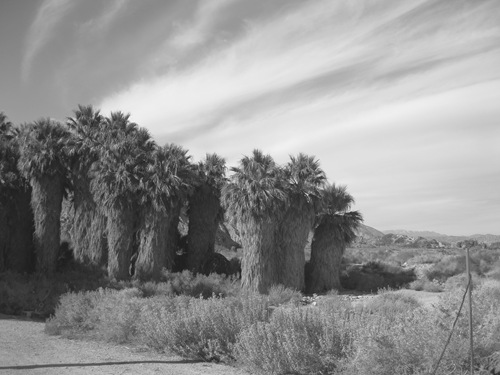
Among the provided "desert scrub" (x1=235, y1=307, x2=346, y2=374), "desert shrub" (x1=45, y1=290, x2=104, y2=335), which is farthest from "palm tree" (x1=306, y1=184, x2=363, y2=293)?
"desert scrub" (x1=235, y1=307, x2=346, y2=374)

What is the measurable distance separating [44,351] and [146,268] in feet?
54.8

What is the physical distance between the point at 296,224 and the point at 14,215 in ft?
53.8

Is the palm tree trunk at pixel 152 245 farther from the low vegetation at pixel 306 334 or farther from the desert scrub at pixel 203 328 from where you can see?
the desert scrub at pixel 203 328

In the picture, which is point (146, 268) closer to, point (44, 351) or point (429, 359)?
point (44, 351)

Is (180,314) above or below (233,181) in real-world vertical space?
below

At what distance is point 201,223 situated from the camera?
32.9 metres

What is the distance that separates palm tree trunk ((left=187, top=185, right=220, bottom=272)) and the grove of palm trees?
5.03 ft

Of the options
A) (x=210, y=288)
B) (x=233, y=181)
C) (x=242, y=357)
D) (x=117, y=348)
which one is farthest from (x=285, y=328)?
(x=233, y=181)

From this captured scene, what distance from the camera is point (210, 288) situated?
27.4 m

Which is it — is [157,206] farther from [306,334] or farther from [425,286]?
[306,334]

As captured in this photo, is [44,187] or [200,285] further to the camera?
[44,187]

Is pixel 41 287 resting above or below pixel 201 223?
below

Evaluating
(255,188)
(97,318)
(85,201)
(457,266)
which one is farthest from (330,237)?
(97,318)

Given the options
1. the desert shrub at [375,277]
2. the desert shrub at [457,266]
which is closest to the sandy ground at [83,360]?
the desert shrub at [375,277]
